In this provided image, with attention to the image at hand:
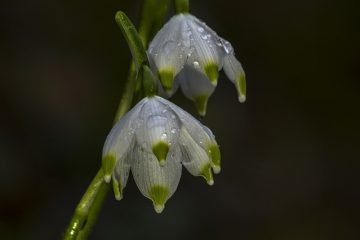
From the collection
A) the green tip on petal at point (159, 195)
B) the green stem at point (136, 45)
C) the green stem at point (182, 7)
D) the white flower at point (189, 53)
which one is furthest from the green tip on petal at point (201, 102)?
the green tip on petal at point (159, 195)

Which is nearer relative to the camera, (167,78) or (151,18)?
(167,78)

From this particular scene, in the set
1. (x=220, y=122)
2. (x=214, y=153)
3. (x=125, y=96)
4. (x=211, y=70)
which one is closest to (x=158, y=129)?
(x=214, y=153)

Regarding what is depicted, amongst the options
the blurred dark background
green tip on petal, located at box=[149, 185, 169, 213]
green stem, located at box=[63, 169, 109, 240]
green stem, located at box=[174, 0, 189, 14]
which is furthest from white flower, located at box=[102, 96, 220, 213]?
the blurred dark background

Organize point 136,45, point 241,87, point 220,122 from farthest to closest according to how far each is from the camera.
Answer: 1. point 220,122
2. point 241,87
3. point 136,45

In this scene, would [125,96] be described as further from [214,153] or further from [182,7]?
[214,153]

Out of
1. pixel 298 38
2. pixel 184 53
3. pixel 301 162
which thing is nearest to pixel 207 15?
pixel 298 38

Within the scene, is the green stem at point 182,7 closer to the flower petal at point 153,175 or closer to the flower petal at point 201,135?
the flower petal at point 201,135

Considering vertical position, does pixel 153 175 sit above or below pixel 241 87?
below
